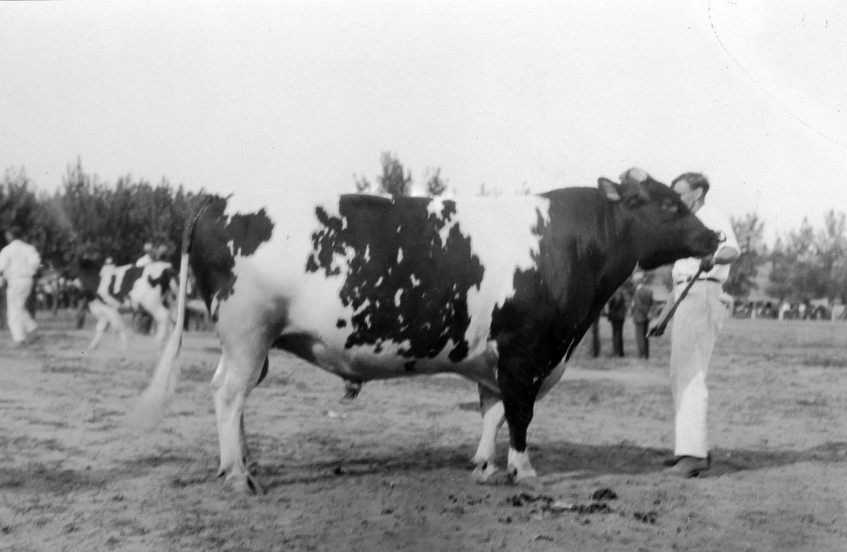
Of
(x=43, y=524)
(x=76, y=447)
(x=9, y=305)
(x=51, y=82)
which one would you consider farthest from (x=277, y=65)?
(x=9, y=305)

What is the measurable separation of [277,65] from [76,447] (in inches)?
119

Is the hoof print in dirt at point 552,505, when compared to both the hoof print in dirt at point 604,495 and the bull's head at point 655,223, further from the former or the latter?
the bull's head at point 655,223

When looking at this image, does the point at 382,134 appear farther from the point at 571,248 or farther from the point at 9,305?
the point at 9,305

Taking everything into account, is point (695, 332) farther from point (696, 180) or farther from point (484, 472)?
point (484, 472)

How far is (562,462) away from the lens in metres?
6.09

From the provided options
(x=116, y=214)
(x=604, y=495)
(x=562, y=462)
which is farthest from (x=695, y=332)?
(x=116, y=214)

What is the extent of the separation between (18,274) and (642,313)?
9636 millimetres

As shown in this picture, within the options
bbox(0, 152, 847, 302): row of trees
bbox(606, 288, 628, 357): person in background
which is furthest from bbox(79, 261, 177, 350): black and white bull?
bbox(606, 288, 628, 357): person in background

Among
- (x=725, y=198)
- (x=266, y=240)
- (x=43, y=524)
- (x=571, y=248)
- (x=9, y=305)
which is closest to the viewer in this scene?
(x=43, y=524)

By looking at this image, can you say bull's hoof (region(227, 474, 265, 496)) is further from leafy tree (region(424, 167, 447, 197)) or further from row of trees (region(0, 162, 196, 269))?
leafy tree (region(424, 167, 447, 197))

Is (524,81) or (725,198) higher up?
(524,81)

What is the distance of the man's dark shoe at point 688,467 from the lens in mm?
5773

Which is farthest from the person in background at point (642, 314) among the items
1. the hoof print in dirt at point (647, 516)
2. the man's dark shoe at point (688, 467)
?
the hoof print in dirt at point (647, 516)

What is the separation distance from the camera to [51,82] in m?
6.40
